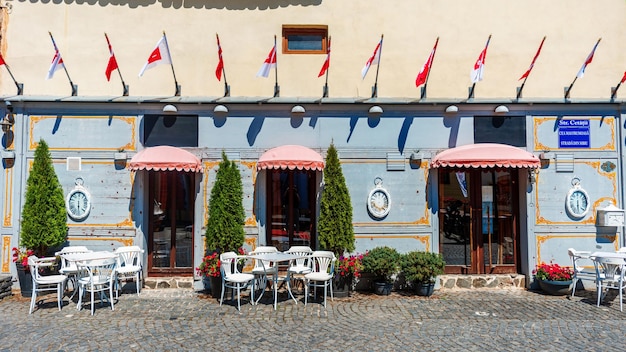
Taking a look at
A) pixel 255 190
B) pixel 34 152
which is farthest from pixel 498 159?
pixel 34 152

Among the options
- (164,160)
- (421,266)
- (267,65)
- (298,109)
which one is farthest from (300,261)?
(267,65)

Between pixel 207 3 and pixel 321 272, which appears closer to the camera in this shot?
pixel 321 272

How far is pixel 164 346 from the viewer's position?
19.5 feet

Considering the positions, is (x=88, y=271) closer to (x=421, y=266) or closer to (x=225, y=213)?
(x=225, y=213)

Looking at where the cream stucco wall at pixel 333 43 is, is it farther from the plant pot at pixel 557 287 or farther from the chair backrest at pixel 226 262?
the plant pot at pixel 557 287

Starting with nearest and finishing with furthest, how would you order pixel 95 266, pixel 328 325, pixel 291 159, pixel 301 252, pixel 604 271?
pixel 328 325 < pixel 95 266 < pixel 604 271 < pixel 291 159 < pixel 301 252

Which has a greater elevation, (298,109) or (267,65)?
(267,65)

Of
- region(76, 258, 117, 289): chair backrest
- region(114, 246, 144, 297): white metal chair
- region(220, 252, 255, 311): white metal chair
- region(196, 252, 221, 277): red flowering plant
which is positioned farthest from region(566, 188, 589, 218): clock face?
region(76, 258, 117, 289): chair backrest

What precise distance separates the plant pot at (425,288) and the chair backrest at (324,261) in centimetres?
191

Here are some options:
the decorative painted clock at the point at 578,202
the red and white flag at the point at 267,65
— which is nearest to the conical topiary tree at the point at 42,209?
the red and white flag at the point at 267,65

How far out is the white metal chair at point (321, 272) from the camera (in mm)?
7934

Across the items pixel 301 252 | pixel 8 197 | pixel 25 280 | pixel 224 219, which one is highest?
pixel 8 197

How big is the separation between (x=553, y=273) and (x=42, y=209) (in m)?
10.7

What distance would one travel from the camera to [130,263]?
Answer: 8.88 meters
